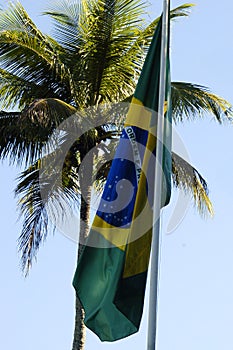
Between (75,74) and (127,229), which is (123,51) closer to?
(75,74)

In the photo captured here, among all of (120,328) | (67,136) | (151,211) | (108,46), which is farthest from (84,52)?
(120,328)

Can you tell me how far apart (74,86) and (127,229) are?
5.94 meters

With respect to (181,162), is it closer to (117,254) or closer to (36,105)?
(36,105)

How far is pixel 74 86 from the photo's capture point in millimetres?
18953

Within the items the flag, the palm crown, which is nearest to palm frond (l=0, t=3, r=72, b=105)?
the palm crown

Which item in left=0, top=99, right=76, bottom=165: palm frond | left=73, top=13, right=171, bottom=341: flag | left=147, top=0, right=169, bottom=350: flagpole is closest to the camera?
left=147, top=0, right=169, bottom=350: flagpole

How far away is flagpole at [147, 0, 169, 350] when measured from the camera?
12.6m

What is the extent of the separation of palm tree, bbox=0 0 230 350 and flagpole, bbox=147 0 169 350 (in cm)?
472

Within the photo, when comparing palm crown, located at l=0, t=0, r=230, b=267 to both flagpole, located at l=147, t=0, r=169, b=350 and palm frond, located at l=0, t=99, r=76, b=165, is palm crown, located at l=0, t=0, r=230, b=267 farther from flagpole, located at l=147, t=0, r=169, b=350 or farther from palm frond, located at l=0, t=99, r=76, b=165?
flagpole, located at l=147, t=0, r=169, b=350

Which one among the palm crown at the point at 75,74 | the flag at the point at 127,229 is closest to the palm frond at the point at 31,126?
the palm crown at the point at 75,74

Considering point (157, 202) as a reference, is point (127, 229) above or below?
below

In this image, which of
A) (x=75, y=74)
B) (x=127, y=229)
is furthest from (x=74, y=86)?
(x=127, y=229)

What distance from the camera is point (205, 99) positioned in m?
19.5

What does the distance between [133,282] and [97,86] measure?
272 inches
